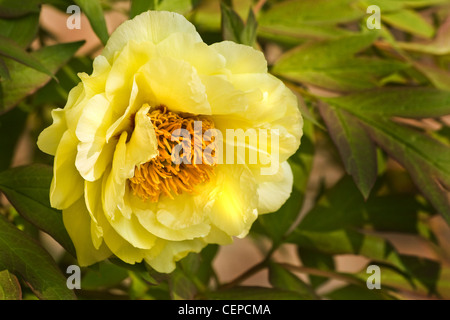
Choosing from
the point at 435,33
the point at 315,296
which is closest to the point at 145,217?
the point at 315,296

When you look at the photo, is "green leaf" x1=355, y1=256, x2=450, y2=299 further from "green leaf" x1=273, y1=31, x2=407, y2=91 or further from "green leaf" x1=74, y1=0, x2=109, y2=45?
"green leaf" x1=74, y1=0, x2=109, y2=45

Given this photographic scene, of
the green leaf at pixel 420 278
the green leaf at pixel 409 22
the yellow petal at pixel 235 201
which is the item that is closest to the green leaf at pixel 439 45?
the green leaf at pixel 409 22

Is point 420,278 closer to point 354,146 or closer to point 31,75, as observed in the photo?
point 354,146

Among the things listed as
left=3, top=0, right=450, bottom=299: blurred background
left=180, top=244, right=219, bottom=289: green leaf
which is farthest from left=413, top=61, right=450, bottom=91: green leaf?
left=180, top=244, right=219, bottom=289: green leaf

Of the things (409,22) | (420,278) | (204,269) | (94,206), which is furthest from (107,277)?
(409,22)

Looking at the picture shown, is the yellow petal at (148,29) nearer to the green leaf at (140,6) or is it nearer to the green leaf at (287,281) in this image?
the green leaf at (140,6)

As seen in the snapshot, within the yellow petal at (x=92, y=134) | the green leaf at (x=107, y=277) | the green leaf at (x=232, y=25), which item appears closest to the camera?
the yellow petal at (x=92, y=134)
